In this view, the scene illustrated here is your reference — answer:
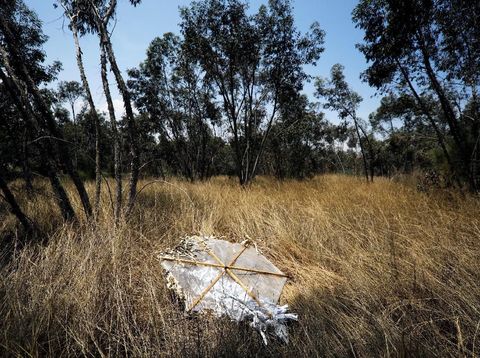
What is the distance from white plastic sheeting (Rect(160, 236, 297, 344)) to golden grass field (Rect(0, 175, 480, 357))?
0.11 meters

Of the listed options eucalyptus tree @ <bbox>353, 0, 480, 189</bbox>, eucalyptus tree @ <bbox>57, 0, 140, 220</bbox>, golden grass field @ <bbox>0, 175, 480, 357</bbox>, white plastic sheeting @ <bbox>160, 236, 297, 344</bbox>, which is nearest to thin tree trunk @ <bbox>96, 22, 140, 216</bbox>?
eucalyptus tree @ <bbox>57, 0, 140, 220</bbox>

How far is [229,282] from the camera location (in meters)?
2.01

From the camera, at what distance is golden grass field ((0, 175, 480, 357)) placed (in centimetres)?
128

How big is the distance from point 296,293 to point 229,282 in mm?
649

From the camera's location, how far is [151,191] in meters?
5.33

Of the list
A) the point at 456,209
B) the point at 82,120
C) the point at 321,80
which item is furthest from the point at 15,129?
the point at 82,120

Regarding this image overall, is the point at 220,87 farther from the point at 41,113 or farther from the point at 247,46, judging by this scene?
the point at 41,113

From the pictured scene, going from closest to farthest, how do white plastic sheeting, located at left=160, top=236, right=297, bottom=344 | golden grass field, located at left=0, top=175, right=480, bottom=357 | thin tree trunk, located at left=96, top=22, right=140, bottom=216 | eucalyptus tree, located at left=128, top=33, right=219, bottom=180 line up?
golden grass field, located at left=0, top=175, right=480, bottom=357 → white plastic sheeting, located at left=160, top=236, right=297, bottom=344 → thin tree trunk, located at left=96, top=22, right=140, bottom=216 → eucalyptus tree, located at left=128, top=33, right=219, bottom=180

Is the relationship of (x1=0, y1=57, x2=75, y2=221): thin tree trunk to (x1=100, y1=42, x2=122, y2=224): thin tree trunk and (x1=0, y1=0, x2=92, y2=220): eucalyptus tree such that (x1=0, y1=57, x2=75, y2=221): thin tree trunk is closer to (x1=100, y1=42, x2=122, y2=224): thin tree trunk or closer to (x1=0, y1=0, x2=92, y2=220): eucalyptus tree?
(x1=0, y1=0, x2=92, y2=220): eucalyptus tree

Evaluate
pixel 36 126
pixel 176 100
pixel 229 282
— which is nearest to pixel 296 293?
pixel 229 282

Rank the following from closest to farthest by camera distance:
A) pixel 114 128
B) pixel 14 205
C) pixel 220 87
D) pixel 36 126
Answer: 1. pixel 14 205
2. pixel 36 126
3. pixel 114 128
4. pixel 220 87

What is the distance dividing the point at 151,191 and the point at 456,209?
5.60 m

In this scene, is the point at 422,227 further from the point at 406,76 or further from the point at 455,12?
the point at 406,76

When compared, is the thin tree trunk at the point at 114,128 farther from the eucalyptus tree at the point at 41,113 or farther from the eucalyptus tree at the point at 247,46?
the eucalyptus tree at the point at 247,46
